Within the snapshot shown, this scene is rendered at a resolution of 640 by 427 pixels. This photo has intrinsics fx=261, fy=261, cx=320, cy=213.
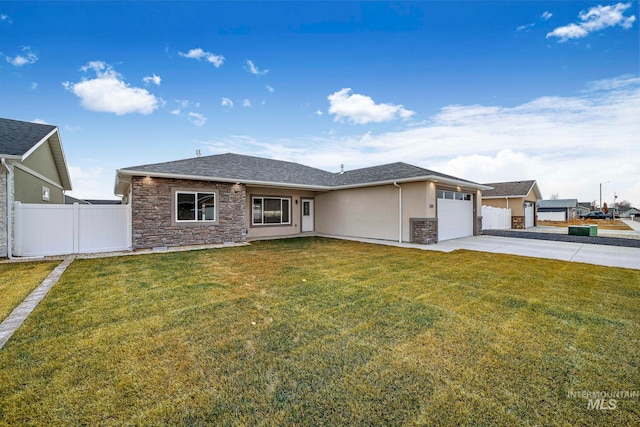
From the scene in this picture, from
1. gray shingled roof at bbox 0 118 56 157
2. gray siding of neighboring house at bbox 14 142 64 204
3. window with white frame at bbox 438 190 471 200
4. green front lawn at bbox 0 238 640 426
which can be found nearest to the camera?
green front lawn at bbox 0 238 640 426

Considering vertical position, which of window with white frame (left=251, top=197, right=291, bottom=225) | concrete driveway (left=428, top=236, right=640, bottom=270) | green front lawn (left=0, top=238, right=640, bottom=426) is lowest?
green front lawn (left=0, top=238, right=640, bottom=426)

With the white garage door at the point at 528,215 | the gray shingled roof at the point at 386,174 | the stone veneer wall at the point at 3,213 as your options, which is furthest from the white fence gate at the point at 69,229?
the white garage door at the point at 528,215

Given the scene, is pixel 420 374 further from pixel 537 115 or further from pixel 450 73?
pixel 537 115

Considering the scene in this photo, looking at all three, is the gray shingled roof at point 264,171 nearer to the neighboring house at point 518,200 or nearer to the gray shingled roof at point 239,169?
the gray shingled roof at point 239,169

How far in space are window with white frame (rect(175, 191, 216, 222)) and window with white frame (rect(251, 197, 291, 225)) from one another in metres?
2.94

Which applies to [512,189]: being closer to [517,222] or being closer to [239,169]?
[517,222]

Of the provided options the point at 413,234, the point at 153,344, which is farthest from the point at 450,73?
the point at 153,344

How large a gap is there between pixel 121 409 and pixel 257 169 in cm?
1323

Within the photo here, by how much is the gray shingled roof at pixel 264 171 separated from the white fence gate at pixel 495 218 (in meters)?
5.91

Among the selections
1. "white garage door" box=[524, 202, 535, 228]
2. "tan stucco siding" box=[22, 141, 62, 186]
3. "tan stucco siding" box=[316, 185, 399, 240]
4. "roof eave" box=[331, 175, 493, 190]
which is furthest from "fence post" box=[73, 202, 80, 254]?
"white garage door" box=[524, 202, 535, 228]

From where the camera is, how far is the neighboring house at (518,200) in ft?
71.2

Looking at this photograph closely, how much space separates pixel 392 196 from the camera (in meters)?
12.9

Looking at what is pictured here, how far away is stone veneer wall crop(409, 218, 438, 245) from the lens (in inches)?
456

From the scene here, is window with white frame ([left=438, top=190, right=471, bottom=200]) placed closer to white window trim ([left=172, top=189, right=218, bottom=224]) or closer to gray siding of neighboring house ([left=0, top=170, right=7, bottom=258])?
white window trim ([left=172, top=189, right=218, bottom=224])
